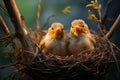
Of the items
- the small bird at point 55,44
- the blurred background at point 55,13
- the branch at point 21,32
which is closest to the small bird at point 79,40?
the small bird at point 55,44

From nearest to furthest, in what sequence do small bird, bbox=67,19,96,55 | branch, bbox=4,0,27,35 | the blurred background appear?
1. branch, bbox=4,0,27,35
2. small bird, bbox=67,19,96,55
3. the blurred background

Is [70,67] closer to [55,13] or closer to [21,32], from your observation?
[21,32]

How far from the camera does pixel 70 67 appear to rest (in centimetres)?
145

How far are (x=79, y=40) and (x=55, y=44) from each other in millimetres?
117

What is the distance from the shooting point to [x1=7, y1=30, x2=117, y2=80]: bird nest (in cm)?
147

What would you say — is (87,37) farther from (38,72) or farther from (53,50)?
(38,72)

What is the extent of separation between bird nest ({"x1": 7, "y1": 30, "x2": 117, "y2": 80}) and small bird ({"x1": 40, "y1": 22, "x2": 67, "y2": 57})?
0.11m

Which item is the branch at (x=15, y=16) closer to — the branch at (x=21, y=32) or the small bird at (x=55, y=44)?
the branch at (x=21, y=32)

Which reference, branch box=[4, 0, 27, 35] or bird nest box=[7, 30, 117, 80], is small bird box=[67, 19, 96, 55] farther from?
branch box=[4, 0, 27, 35]

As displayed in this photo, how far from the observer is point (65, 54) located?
1.65 metres

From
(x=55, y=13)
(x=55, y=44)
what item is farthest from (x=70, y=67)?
(x=55, y=13)

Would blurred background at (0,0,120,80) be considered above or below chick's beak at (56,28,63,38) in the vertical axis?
above

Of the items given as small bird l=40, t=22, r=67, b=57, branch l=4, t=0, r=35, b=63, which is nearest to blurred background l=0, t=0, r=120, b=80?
small bird l=40, t=22, r=67, b=57

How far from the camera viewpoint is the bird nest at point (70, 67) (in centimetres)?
147
